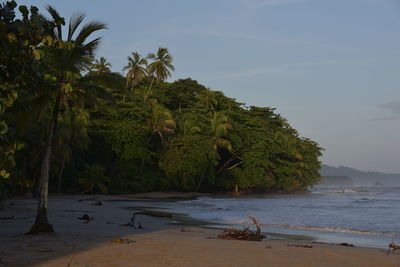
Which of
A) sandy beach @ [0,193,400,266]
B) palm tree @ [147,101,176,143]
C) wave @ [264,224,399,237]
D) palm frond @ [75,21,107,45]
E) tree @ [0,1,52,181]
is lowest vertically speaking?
wave @ [264,224,399,237]

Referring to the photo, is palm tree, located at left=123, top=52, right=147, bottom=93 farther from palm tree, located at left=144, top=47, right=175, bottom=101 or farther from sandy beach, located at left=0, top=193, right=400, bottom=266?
sandy beach, located at left=0, top=193, right=400, bottom=266

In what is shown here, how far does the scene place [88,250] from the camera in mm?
8273

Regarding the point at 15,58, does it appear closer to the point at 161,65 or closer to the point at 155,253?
the point at 155,253

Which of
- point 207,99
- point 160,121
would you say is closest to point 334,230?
point 160,121

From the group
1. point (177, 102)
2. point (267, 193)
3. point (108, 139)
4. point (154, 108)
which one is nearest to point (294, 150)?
point (267, 193)

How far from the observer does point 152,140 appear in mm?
44938

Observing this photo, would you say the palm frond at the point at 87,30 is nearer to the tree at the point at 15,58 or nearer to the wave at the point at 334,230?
the tree at the point at 15,58

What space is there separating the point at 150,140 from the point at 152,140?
210 millimetres

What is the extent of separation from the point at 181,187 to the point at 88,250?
3702 cm

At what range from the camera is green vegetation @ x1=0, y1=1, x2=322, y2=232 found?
35.4ft

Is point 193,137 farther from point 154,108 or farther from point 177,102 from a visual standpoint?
point 177,102

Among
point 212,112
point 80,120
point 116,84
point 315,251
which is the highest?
point 212,112

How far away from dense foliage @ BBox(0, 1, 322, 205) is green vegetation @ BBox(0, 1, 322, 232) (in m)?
0.05

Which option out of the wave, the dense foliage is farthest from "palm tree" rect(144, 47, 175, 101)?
the wave
